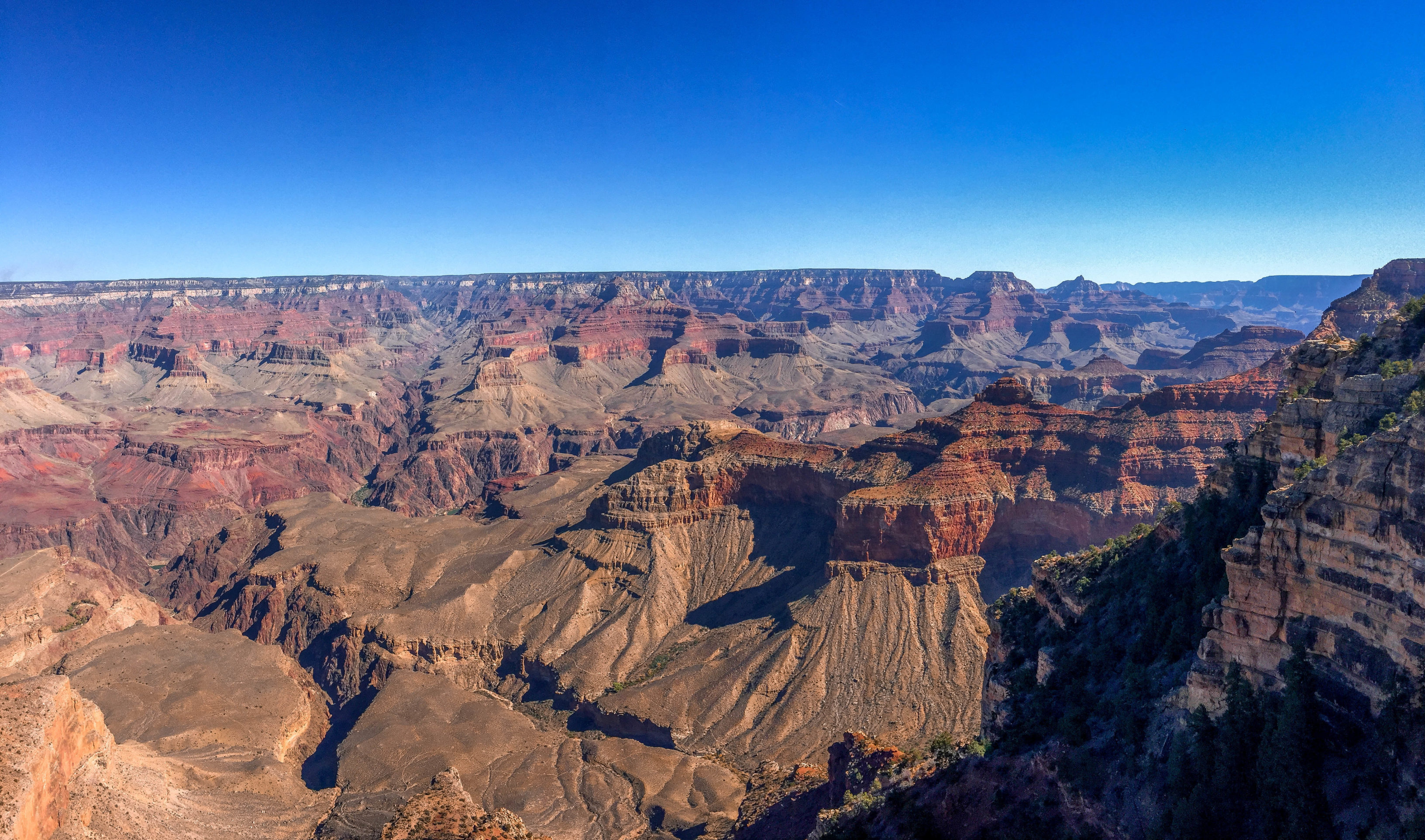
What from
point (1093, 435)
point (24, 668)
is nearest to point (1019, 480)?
point (1093, 435)

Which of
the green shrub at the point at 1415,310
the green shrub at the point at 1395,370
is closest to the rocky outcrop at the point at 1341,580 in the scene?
the green shrub at the point at 1395,370

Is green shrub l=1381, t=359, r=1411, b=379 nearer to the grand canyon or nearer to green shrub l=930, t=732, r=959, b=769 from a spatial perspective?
the grand canyon

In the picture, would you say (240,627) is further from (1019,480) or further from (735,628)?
(1019,480)

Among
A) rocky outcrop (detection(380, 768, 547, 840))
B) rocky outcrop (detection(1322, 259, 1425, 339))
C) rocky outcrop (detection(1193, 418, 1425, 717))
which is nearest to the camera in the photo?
rocky outcrop (detection(1193, 418, 1425, 717))

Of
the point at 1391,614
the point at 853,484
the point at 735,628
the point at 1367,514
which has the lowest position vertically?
the point at 735,628

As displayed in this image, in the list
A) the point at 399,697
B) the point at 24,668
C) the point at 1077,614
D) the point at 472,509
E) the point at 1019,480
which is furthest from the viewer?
the point at 472,509

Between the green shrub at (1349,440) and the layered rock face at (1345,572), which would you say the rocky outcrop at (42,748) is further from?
the green shrub at (1349,440)

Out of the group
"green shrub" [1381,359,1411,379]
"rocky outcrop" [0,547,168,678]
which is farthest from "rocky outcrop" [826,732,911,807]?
"rocky outcrop" [0,547,168,678]

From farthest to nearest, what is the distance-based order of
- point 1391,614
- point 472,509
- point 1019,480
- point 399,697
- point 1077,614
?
point 472,509 → point 1019,480 → point 399,697 → point 1077,614 → point 1391,614
